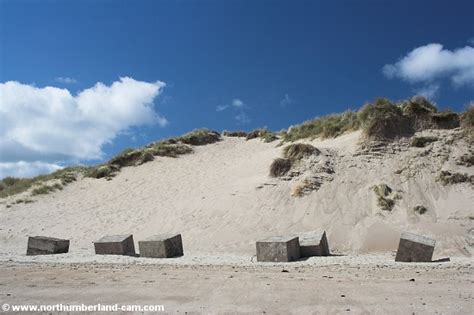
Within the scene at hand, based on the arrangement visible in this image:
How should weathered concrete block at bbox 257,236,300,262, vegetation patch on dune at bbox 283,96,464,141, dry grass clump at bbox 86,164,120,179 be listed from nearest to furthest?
1. weathered concrete block at bbox 257,236,300,262
2. vegetation patch on dune at bbox 283,96,464,141
3. dry grass clump at bbox 86,164,120,179

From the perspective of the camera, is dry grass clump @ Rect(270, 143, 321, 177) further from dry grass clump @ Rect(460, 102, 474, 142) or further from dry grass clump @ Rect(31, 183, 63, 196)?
dry grass clump @ Rect(31, 183, 63, 196)

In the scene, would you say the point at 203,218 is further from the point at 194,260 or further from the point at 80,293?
the point at 80,293

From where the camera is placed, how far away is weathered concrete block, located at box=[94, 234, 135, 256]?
42.1ft

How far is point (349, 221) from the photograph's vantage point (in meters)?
14.1

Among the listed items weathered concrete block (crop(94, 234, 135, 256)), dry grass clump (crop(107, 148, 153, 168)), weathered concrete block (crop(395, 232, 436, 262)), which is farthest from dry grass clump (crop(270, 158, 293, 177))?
dry grass clump (crop(107, 148, 153, 168))

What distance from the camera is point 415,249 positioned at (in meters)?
10.4

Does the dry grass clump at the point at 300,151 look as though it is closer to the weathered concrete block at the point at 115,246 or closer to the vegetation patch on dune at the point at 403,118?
the vegetation patch on dune at the point at 403,118

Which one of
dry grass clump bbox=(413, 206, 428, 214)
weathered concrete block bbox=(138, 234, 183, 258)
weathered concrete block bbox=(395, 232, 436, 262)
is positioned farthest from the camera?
dry grass clump bbox=(413, 206, 428, 214)

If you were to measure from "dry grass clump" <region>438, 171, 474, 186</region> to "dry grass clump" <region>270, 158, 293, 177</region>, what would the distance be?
4926mm

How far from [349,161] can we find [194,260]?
291 inches

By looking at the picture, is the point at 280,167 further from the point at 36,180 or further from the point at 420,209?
the point at 36,180

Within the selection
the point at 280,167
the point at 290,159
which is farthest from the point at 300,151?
the point at 280,167

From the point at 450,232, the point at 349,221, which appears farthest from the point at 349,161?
the point at 450,232

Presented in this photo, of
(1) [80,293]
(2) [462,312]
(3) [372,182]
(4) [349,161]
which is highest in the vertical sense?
(4) [349,161]
